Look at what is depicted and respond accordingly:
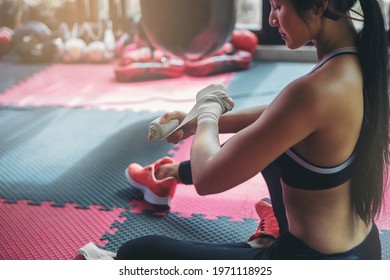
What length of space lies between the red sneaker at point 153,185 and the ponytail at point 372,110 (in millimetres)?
580

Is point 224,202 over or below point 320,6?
below

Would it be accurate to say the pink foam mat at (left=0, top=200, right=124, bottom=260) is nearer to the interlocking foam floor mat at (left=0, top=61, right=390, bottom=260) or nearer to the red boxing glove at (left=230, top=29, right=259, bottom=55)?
the interlocking foam floor mat at (left=0, top=61, right=390, bottom=260)

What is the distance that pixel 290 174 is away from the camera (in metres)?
0.73

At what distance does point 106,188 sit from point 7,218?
10.3 inches

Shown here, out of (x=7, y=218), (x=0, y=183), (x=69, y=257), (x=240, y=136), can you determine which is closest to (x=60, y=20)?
(x=0, y=183)

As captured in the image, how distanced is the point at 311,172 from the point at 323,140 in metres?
0.05

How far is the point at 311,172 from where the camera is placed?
709 mm

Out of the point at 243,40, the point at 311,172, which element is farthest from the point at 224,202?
the point at 243,40

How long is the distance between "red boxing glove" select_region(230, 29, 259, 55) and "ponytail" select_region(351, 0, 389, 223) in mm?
2032

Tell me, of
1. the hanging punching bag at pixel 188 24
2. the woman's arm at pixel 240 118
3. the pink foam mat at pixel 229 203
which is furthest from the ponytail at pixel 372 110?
the hanging punching bag at pixel 188 24

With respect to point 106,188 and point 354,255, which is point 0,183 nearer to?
point 106,188

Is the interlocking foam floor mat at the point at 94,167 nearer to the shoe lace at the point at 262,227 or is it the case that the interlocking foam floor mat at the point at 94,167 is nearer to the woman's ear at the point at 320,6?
the shoe lace at the point at 262,227

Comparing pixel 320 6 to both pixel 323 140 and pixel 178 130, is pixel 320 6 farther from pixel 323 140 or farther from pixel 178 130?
pixel 178 130

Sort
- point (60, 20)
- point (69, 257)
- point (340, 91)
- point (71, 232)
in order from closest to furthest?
point (340, 91) → point (69, 257) → point (71, 232) → point (60, 20)
